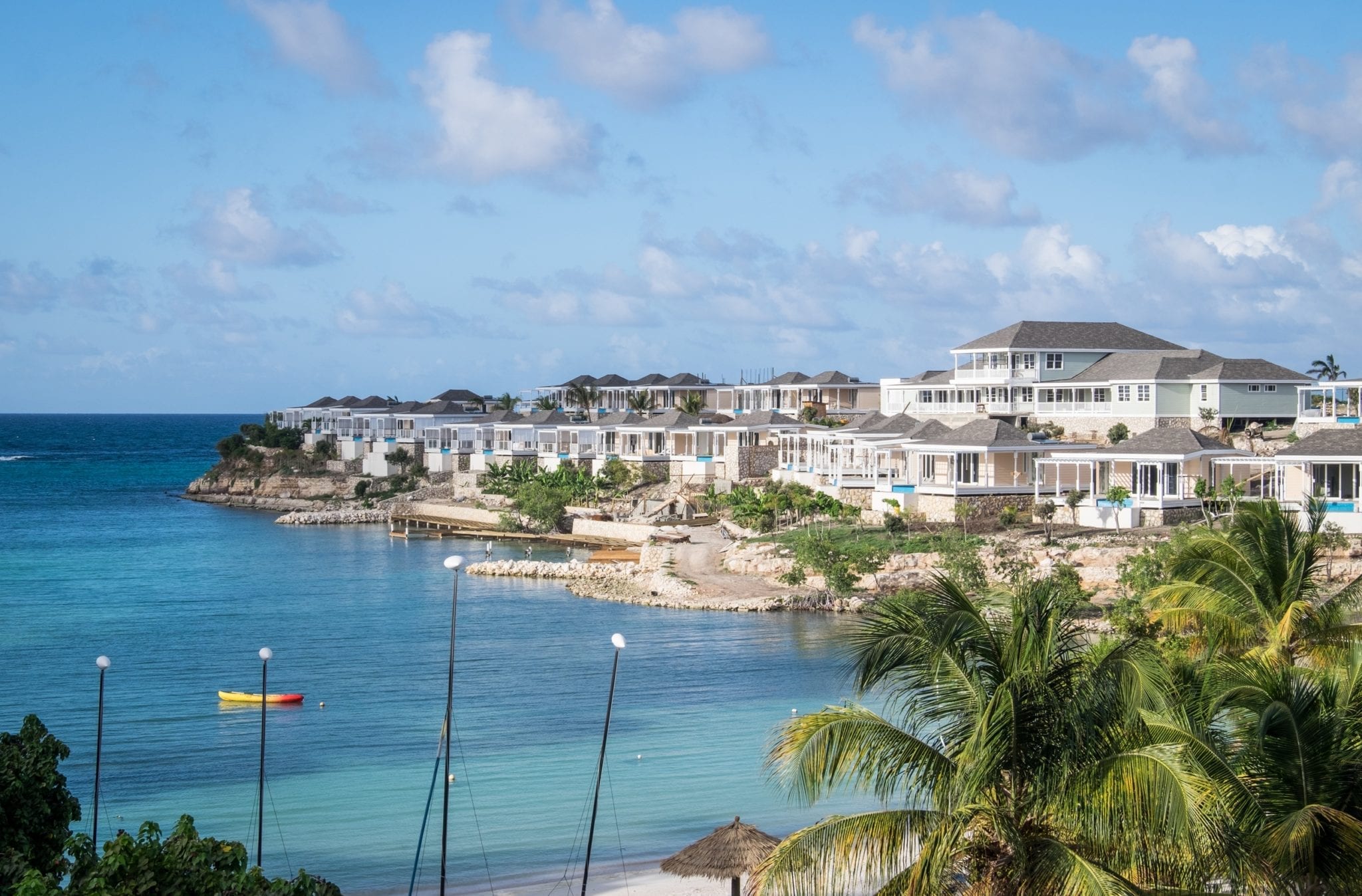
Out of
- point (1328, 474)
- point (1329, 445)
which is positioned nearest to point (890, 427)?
point (1328, 474)

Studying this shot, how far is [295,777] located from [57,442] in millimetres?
178795

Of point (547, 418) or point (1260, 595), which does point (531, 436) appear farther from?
point (1260, 595)

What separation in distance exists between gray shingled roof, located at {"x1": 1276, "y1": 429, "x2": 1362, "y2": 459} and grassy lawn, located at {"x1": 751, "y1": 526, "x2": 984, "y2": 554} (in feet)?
32.6

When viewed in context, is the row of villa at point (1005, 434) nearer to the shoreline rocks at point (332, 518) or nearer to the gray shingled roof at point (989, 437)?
the gray shingled roof at point (989, 437)

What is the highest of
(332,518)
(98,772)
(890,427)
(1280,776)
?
(890,427)

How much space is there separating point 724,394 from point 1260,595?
255ft

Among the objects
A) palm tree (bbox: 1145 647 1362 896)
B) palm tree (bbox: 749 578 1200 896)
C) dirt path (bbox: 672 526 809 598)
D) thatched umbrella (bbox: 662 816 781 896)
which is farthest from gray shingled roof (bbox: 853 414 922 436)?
palm tree (bbox: 749 578 1200 896)

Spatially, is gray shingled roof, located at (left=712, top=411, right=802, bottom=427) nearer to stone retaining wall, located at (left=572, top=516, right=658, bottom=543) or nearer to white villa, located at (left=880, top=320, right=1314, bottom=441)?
white villa, located at (left=880, top=320, right=1314, bottom=441)

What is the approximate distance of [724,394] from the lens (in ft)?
306

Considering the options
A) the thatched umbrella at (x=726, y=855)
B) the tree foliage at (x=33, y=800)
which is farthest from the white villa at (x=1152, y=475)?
the tree foliage at (x=33, y=800)

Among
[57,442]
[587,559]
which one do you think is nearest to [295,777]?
[587,559]

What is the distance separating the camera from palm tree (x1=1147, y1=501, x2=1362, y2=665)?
15430 mm

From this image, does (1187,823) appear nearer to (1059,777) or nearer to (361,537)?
(1059,777)

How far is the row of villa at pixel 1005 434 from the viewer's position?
4681 centimetres
